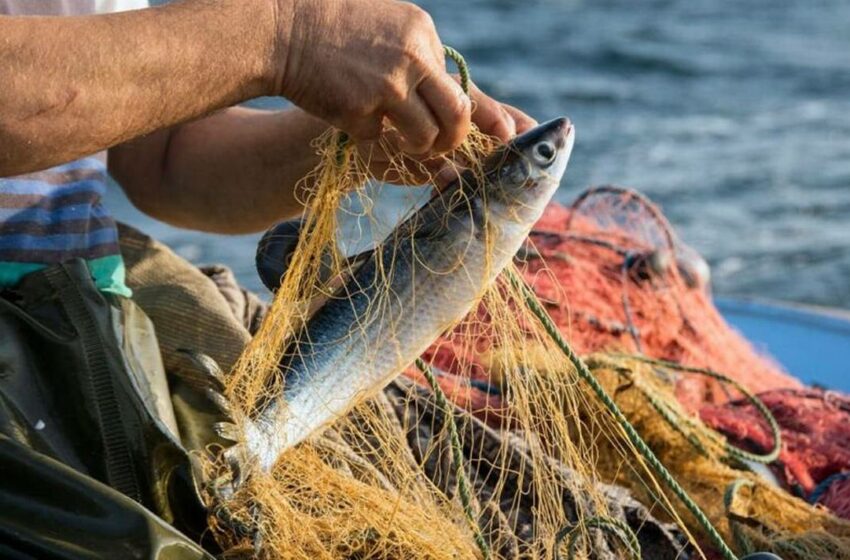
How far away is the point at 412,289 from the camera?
2621mm

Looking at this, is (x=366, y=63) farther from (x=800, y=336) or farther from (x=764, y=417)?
(x=800, y=336)

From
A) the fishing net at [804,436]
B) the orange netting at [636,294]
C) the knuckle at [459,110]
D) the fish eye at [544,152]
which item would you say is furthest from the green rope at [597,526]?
the orange netting at [636,294]

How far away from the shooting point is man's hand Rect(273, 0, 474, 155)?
8.11ft

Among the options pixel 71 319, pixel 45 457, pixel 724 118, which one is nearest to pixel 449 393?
pixel 71 319

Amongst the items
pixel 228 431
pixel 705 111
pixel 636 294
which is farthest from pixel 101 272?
pixel 705 111

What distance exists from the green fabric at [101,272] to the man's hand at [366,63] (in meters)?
0.80

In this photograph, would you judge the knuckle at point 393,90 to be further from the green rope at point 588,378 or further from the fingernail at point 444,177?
the green rope at point 588,378

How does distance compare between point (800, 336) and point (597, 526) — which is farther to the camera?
point (800, 336)

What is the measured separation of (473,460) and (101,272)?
3.21 ft

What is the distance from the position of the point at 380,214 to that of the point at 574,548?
0.88m

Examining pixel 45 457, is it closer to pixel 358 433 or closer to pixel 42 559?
pixel 42 559

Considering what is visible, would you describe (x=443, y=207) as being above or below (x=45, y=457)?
above

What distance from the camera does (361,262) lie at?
8.98 ft

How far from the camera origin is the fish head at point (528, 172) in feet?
8.39
